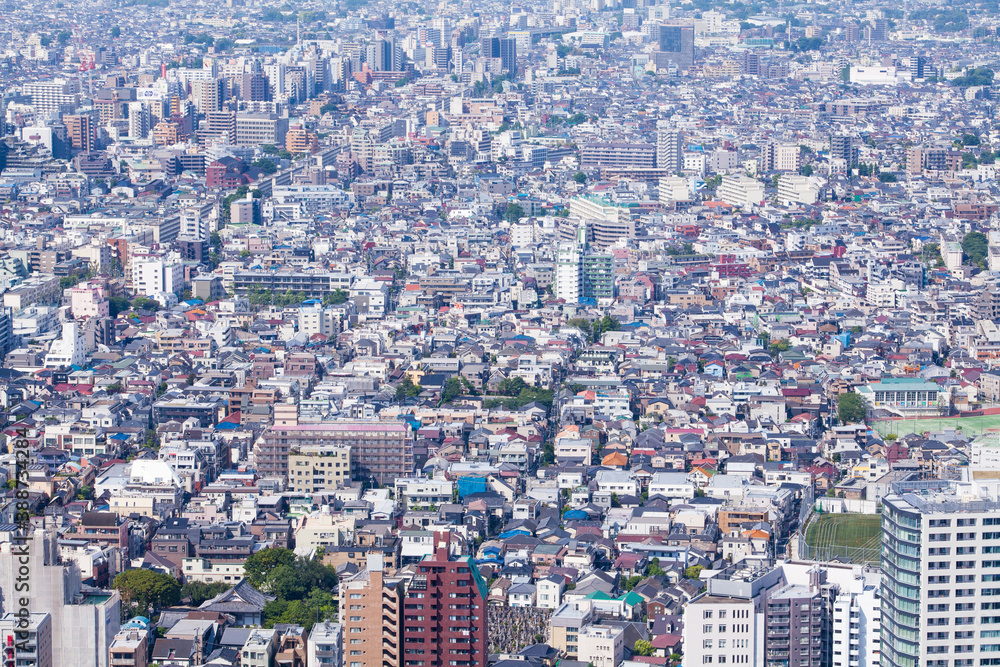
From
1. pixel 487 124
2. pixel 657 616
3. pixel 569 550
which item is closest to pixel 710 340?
pixel 569 550

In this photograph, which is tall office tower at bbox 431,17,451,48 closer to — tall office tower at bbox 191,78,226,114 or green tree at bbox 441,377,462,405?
tall office tower at bbox 191,78,226,114

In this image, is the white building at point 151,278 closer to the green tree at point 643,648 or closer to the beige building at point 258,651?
the beige building at point 258,651

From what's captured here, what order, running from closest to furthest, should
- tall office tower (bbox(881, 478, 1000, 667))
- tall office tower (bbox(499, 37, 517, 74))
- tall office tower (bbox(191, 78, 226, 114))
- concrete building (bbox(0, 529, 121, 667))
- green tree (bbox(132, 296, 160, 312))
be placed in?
tall office tower (bbox(881, 478, 1000, 667)) < concrete building (bbox(0, 529, 121, 667)) < green tree (bbox(132, 296, 160, 312)) < tall office tower (bbox(191, 78, 226, 114)) < tall office tower (bbox(499, 37, 517, 74))

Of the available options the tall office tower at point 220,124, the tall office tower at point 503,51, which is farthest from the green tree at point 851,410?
the tall office tower at point 503,51

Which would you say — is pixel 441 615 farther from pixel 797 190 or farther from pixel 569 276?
pixel 797 190

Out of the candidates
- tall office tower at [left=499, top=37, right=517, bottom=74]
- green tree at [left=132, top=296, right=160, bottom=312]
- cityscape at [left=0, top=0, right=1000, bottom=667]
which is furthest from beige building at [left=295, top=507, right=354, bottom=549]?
tall office tower at [left=499, top=37, right=517, bottom=74]

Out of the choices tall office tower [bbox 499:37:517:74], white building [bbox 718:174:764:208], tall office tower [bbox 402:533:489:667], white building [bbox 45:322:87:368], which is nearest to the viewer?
tall office tower [bbox 402:533:489:667]
